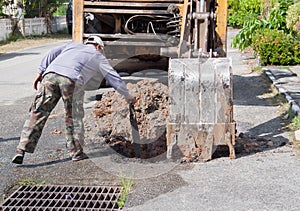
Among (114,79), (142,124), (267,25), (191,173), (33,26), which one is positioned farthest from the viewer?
(33,26)

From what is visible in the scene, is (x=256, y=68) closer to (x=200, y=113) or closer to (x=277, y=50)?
(x=277, y=50)

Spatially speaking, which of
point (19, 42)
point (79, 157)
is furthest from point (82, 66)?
point (19, 42)

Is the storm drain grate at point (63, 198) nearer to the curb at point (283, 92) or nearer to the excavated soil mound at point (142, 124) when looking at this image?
the excavated soil mound at point (142, 124)

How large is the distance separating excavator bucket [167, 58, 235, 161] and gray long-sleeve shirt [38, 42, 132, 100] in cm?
59

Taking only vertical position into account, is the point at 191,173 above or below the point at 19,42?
below

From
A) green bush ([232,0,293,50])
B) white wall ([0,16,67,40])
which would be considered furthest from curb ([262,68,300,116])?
white wall ([0,16,67,40])

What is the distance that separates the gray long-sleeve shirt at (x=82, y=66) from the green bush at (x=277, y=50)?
27.3ft

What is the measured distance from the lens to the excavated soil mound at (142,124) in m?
6.30

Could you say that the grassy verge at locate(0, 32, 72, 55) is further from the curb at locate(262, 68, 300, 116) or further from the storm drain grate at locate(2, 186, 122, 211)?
the storm drain grate at locate(2, 186, 122, 211)

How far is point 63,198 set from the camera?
4.91m

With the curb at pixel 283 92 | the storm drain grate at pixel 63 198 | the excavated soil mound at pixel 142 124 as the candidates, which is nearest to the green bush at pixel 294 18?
the curb at pixel 283 92

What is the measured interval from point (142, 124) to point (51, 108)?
123 centimetres

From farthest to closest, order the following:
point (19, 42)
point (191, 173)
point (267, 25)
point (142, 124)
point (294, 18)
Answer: point (19, 42), point (267, 25), point (294, 18), point (142, 124), point (191, 173)

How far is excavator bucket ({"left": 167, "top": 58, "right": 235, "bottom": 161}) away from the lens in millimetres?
5754
